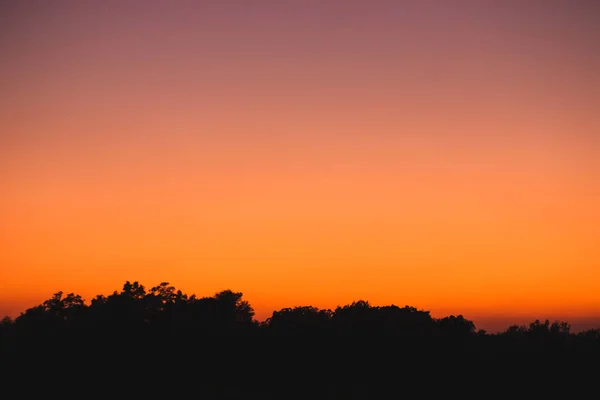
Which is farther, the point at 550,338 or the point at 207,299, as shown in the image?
the point at 207,299

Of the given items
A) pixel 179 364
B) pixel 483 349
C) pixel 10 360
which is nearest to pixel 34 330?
pixel 10 360

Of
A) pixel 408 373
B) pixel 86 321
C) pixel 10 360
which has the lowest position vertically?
pixel 408 373

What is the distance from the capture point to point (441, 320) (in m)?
91.1

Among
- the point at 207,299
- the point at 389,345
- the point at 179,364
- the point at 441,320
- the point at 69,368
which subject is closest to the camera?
the point at 69,368

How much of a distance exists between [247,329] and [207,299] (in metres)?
31.3

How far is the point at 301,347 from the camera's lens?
67875 mm

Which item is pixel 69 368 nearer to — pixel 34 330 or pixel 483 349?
pixel 34 330

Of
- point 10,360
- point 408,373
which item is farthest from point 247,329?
point 10,360

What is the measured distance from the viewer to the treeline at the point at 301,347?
203ft

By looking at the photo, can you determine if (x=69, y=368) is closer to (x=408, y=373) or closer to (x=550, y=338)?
(x=408, y=373)

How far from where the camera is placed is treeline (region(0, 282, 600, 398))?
6184cm

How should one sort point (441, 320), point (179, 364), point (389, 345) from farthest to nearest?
point (441, 320) < point (389, 345) < point (179, 364)

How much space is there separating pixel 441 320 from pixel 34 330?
173ft

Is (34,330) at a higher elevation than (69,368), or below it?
higher
